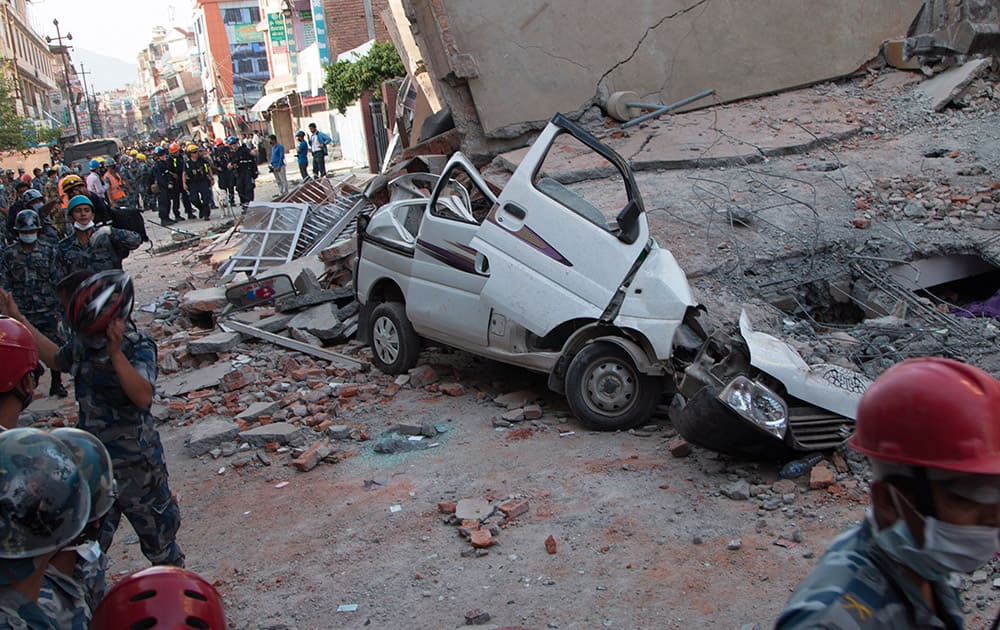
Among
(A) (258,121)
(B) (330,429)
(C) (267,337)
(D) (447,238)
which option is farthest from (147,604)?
(A) (258,121)

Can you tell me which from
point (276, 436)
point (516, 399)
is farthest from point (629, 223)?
point (276, 436)

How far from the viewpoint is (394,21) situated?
17.3m

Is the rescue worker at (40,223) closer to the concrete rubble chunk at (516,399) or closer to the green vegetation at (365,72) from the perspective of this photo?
the concrete rubble chunk at (516,399)

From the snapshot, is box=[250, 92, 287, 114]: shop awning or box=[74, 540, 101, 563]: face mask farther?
box=[250, 92, 287, 114]: shop awning

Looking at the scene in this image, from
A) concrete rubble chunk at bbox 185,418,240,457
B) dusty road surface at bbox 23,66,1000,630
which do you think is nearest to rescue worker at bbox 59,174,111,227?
dusty road surface at bbox 23,66,1000,630

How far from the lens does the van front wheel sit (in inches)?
246

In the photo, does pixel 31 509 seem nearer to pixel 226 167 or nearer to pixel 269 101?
pixel 226 167

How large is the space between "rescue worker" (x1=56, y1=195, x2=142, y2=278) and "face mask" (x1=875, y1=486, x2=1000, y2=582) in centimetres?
791

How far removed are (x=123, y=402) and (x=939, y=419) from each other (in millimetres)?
3284

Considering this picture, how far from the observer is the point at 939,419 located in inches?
59.2

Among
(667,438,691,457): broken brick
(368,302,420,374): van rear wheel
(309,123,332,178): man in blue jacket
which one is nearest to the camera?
(667,438,691,457): broken brick

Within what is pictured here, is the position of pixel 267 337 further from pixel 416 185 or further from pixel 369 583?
pixel 369 583

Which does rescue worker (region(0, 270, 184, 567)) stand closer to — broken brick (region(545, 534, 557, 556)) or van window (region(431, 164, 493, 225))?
broken brick (region(545, 534, 557, 556))

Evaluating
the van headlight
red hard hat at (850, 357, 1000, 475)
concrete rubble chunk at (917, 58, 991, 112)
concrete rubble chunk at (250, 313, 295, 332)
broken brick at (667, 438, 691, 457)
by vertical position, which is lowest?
broken brick at (667, 438, 691, 457)
